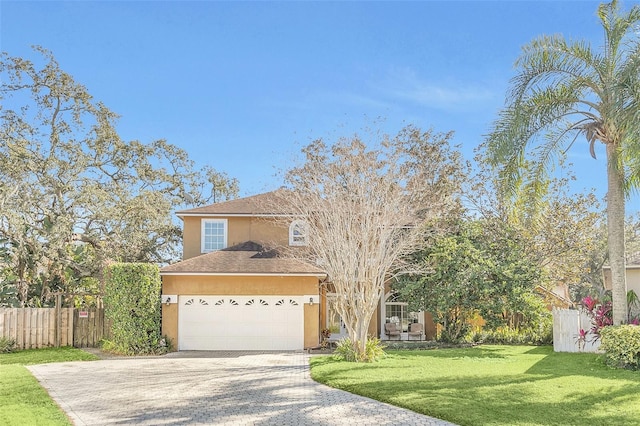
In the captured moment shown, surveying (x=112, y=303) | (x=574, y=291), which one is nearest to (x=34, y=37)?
(x=112, y=303)

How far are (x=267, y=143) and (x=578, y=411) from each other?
1707 cm

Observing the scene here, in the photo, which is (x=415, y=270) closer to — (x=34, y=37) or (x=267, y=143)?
(x=267, y=143)

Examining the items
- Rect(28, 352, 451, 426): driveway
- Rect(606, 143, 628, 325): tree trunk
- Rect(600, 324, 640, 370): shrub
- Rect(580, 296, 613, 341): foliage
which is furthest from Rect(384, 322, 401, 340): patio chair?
Rect(600, 324, 640, 370): shrub

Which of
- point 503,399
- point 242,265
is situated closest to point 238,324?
point 242,265

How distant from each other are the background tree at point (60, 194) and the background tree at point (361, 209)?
975 cm

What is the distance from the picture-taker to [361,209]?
19.5m

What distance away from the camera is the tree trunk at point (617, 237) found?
655 inches

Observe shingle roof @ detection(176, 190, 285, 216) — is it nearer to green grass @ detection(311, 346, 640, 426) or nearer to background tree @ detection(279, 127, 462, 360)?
background tree @ detection(279, 127, 462, 360)

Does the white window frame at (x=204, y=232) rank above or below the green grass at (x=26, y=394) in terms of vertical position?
above

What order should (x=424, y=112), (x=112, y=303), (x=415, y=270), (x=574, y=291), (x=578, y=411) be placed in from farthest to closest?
(x=574, y=291)
(x=424, y=112)
(x=415, y=270)
(x=112, y=303)
(x=578, y=411)

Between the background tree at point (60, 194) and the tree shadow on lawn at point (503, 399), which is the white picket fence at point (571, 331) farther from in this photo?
the background tree at point (60, 194)

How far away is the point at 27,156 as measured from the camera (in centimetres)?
2716

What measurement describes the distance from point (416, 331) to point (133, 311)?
12.4 m

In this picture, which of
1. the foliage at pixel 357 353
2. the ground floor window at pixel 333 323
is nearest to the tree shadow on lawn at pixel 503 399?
the foliage at pixel 357 353
